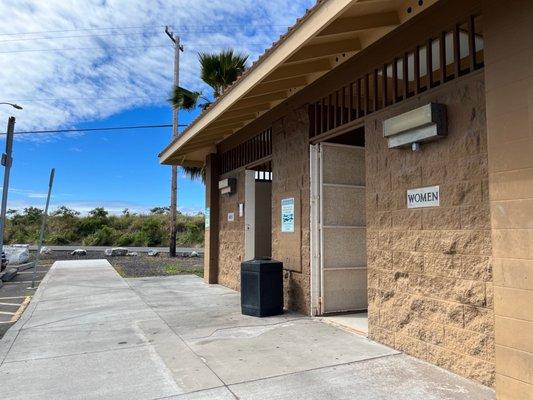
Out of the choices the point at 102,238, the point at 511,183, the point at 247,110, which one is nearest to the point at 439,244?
the point at 511,183

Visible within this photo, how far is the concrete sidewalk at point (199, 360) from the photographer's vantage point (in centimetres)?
442

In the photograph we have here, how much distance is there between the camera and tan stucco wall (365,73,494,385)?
450 cm

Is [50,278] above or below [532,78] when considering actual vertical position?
below

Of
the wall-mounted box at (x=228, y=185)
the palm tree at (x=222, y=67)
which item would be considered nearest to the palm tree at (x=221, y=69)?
the palm tree at (x=222, y=67)

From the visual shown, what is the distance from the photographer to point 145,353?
5.79 meters

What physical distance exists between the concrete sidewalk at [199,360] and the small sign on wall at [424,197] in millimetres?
1824

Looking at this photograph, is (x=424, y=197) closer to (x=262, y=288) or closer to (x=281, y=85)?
(x=281, y=85)

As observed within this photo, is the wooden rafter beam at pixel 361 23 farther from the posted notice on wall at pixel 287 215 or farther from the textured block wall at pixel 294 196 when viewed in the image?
the posted notice on wall at pixel 287 215

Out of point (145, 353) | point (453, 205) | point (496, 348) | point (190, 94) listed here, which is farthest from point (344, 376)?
point (190, 94)

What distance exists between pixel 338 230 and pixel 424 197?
268 centimetres

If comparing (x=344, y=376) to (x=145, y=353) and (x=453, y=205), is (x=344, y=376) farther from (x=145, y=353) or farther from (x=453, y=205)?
(x=145, y=353)

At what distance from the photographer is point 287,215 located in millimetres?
8461

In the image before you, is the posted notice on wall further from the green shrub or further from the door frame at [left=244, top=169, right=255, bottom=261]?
the green shrub

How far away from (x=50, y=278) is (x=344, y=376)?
488 inches
